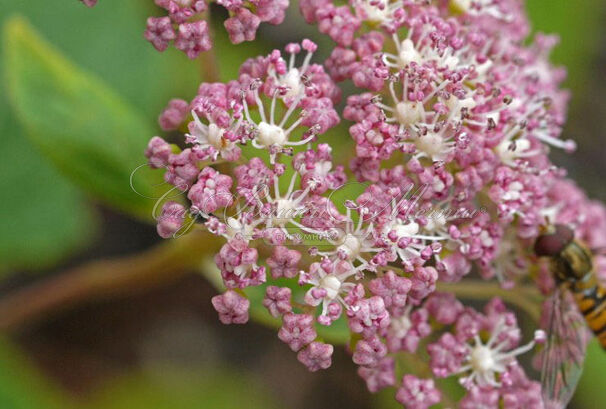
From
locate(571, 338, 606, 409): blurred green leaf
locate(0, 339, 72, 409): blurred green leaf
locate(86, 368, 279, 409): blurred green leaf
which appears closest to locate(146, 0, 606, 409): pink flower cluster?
locate(86, 368, 279, 409): blurred green leaf

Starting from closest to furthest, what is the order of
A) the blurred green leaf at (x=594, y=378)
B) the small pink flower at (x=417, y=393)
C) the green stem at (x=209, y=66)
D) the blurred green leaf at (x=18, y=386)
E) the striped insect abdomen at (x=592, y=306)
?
the small pink flower at (x=417, y=393), the green stem at (x=209, y=66), the striped insect abdomen at (x=592, y=306), the blurred green leaf at (x=18, y=386), the blurred green leaf at (x=594, y=378)

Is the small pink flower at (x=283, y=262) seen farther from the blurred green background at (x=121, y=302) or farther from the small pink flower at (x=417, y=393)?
the blurred green background at (x=121, y=302)

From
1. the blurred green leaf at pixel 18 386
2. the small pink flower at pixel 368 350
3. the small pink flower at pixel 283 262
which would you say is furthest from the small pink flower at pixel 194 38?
the blurred green leaf at pixel 18 386

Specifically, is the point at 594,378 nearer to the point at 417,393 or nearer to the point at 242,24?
the point at 417,393

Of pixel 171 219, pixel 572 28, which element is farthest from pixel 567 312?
pixel 572 28

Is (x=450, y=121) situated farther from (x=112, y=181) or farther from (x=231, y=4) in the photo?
(x=112, y=181)

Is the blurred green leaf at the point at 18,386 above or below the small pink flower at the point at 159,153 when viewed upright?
below

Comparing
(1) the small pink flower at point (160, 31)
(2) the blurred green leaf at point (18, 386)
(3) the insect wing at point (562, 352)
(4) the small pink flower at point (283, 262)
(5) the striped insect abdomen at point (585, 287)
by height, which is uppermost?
(1) the small pink flower at point (160, 31)
